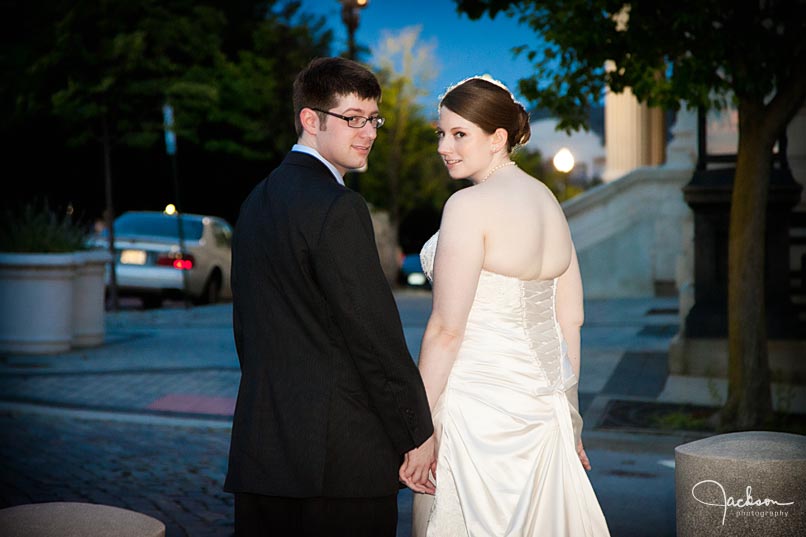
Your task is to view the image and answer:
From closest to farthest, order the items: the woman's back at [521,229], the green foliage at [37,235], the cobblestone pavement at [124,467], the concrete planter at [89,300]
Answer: the woman's back at [521,229]
the cobblestone pavement at [124,467]
the green foliage at [37,235]
the concrete planter at [89,300]

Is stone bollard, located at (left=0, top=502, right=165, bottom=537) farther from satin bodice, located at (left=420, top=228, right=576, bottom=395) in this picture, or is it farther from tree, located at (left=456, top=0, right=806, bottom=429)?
tree, located at (left=456, top=0, right=806, bottom=429)

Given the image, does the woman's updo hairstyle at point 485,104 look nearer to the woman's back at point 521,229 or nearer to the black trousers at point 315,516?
the woman's back at point 521,229

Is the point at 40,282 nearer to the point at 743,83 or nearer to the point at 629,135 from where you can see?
the point at 743,83

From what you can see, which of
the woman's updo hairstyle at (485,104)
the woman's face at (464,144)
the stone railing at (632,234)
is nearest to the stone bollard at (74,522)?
the woman's face at (464,144)

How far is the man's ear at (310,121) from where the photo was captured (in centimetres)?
345

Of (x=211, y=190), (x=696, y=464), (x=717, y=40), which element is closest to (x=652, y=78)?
(x=717, y=40)

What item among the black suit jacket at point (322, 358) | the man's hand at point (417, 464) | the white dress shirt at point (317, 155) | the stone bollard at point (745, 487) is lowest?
the stone bollard at point (745, 487)

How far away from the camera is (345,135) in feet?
11.3

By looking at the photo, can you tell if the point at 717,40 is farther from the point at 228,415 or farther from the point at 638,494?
the point at 228,415

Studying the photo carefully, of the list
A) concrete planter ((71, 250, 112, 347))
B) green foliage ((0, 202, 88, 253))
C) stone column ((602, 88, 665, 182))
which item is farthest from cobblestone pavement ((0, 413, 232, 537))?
stone column ((602, 88, 665, 182))

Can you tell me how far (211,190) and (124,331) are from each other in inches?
966

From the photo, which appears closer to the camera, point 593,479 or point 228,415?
point 593,479

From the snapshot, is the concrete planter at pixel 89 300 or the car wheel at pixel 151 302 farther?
the car wheel at pixel 151 302

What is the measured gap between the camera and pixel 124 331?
15734mm
